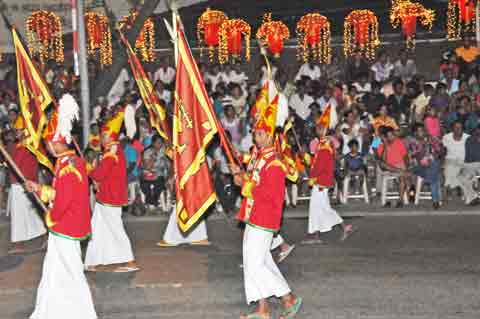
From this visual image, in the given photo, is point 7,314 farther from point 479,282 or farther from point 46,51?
point 46,51

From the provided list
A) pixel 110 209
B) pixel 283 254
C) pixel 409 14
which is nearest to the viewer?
pixel 110 209

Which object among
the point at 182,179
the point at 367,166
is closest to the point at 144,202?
the point at 367,166

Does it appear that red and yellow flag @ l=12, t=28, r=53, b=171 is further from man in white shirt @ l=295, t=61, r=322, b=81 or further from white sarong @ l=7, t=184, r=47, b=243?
man in white shirt @ l=295, t=61, r=322, b=81

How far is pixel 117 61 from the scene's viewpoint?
22.3m

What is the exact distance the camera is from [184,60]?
10.7 meters

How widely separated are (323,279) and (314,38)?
12.6 m

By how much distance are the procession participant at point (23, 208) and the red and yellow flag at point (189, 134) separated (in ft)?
13.3

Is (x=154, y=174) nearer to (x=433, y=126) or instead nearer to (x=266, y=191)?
(x=433, y=126)

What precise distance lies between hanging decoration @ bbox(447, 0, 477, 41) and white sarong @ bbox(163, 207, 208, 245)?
10476 mm

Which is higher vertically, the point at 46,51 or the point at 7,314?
the point at 46,51

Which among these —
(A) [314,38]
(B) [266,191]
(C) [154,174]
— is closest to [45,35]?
(C) [154,174]

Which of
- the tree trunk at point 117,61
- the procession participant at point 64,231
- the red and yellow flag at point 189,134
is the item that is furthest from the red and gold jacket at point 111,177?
the tree trunk at point 117,61

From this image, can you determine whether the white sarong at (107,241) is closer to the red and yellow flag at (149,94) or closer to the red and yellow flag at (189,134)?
the red and yellow flag at (149,94)

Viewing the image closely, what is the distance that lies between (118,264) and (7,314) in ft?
8.23
